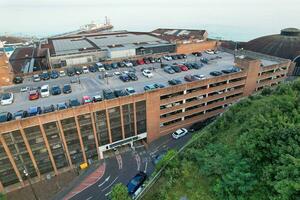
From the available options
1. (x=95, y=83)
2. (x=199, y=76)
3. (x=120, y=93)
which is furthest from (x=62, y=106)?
(x=199, y=76)

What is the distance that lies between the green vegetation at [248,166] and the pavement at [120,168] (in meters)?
16.6

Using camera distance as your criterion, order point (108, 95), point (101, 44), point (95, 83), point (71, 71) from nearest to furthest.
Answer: point (108, 95) < point (95, 83) < point (71, 71) < point (101, 44)

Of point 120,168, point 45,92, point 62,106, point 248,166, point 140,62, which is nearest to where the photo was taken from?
point 248,166

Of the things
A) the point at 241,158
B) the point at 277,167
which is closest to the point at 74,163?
the point at 241,158

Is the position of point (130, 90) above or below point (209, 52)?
below

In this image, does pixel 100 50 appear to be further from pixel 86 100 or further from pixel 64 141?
pixel 64 141

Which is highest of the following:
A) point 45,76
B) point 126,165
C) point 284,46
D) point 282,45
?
point 282,45

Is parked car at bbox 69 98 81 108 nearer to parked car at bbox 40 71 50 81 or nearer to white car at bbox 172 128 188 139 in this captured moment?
parked car at bbox 40 71 50 81

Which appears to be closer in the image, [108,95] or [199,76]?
[108,95]

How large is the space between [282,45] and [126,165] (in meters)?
87.9

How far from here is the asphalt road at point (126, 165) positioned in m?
45.0

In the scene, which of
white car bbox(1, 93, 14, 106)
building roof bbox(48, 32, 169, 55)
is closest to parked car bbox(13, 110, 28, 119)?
white car bbox(1, 93, 14, 106)

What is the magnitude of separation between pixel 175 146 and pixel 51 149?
31951 mm

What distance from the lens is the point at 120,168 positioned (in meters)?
50.8
